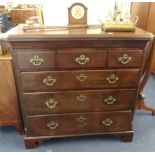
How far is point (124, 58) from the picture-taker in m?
1.35

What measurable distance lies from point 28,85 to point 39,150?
60 centimetres

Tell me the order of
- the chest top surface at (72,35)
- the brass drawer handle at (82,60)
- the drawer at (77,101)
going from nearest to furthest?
the chest top surface at (72,35)
the brass drawer handle at (82,60)
the drawer at (77,101)

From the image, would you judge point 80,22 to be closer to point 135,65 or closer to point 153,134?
point 135,65

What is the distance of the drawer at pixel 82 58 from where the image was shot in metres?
1.31

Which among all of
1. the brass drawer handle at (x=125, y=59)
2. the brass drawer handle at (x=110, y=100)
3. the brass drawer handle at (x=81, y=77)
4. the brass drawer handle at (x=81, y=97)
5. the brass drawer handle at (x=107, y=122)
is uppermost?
the brass drawer handle at (x=125, y=59)

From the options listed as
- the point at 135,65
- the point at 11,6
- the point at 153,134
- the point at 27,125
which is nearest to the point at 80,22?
the point at 135,65

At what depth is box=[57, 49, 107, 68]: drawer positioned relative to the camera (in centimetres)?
131

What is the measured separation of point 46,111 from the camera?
4.90 ft

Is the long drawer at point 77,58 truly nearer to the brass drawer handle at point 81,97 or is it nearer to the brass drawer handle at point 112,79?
the brass drawer handle at point 112,79

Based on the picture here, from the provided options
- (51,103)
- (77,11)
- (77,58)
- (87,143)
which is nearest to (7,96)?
(51,103)

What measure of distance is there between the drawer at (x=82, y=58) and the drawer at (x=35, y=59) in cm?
6

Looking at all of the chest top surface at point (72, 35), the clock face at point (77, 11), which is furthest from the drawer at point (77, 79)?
the clock face at point (77, 11)

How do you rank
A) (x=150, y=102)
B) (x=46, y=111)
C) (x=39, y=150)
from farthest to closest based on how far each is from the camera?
(x=150, y=102), (x=39, y=150), (x=46, y=111)

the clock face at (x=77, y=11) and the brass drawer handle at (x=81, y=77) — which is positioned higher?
the clock face at (x=77, y=11)
